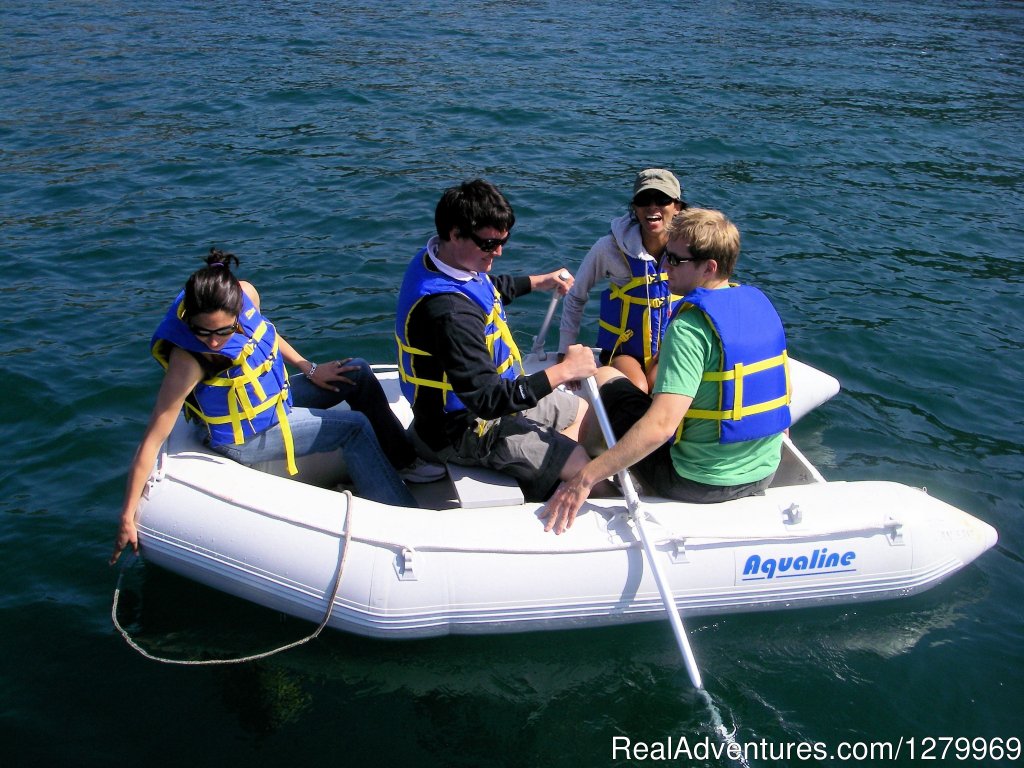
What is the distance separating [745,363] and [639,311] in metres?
1.13

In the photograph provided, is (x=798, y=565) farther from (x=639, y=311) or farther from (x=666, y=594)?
(x=639, y=311)

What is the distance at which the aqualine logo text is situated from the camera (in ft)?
13.1

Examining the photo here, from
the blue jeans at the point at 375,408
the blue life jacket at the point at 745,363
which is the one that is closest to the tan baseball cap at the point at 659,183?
the blue life jacket at the point at 745,363

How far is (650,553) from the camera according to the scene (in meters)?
3.79

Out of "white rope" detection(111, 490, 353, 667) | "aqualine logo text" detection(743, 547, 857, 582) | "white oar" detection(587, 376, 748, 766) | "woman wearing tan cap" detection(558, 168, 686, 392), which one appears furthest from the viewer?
"woman wearing tan cap" detection(558, 168, 686, 392)

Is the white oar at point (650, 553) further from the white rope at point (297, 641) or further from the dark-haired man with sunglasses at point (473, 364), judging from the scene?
the white rope at point (297, 641)

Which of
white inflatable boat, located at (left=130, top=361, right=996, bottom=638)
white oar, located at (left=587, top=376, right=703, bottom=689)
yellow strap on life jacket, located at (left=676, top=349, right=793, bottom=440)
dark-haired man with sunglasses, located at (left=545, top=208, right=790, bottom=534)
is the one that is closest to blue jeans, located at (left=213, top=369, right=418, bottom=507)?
white inflatable boat, located at (left=130, top=361, right=996, bottom=638)

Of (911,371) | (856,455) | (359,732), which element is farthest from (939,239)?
(359,732)

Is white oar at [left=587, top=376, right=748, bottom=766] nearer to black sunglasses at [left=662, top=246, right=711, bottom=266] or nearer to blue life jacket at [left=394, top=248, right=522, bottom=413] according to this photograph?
blue life jacket at [left=394, top=248, right=522, bottom=413]

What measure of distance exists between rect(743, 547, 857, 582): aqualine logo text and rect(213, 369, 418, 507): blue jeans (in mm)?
1530

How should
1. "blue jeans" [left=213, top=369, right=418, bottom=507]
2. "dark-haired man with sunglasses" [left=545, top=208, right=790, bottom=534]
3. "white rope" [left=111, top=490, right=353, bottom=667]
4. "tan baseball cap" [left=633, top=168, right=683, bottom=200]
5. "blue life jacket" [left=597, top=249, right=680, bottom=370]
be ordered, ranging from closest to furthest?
"dark-haired man with sunglasses" [left=545, top=208, right=790, bottom=534] → "white rope" [left=111, top=490, right=353, bottom=667] → "blue jeans" [left=213, top=369, right=418, bottom=507] → "tan baseball cap" [left=633, top=168, right=683, bottom=200] → "blue life jacket" [left=597, top=249, right=680, bottom=370]

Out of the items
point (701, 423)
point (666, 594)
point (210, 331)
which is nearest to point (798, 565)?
point (666, 594)

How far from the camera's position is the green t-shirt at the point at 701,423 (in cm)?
360

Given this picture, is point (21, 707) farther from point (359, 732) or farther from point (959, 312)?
point (959, 312)
